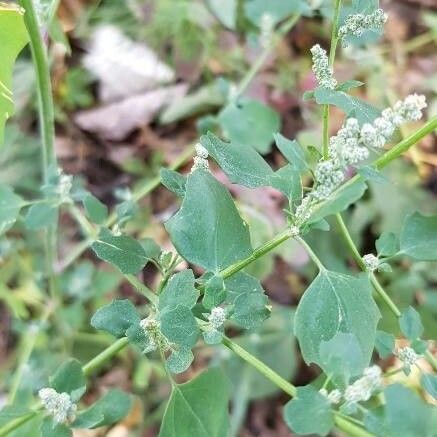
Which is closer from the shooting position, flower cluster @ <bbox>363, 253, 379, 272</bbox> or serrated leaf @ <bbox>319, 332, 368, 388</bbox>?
serrated leaf @ <bbox>319, 332, 368, 388</bbox>

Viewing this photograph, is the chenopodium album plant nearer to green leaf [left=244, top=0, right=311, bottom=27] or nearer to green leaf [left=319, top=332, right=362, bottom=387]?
green leaf [left=319, top=332, right=362, bottom=387]

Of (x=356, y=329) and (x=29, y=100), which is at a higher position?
(x=356, y=329)

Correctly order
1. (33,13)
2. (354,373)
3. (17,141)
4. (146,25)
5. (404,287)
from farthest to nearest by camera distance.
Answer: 1. (146,25)
2. (17,141)
3. (404,287)
4. (33,13)
5. (354,373)

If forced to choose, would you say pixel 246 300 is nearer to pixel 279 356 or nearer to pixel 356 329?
pixel 356 329

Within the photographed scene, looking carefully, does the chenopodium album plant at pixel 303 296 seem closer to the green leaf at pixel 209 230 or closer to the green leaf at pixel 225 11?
the green leaf at pixel 209 230

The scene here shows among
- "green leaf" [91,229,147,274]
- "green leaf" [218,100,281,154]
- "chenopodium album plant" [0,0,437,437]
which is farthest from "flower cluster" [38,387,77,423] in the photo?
"green leaf" [218,100,281,154]

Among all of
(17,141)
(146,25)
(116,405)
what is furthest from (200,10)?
(116,405)

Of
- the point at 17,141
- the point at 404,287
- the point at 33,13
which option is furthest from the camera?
the point at 17,141

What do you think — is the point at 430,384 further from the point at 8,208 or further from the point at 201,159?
the point at 8,208
